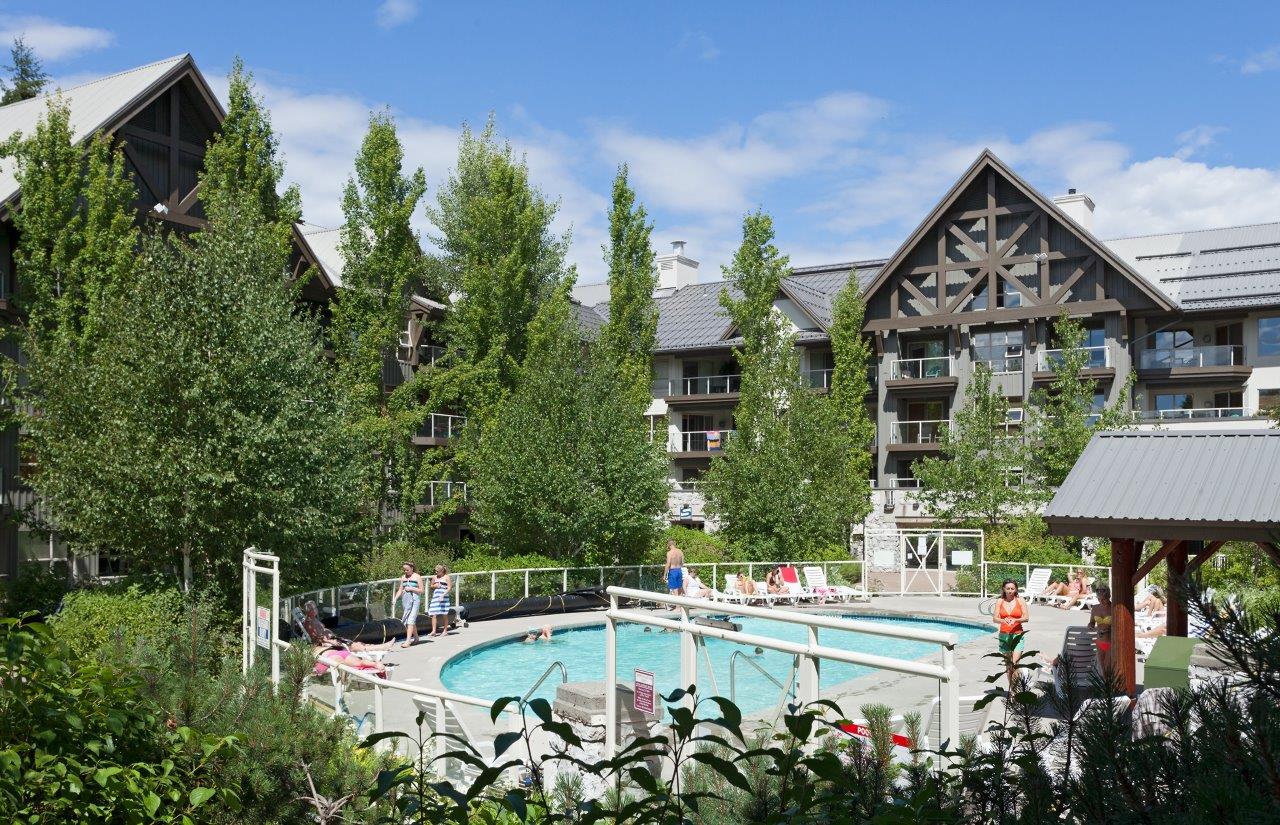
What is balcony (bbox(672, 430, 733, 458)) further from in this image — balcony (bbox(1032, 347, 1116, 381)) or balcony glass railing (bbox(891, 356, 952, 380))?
balcony (bbox(1032, 347, 1116, 381))

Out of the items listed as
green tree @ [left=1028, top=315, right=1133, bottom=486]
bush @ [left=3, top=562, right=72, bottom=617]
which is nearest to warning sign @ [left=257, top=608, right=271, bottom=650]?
bush @ [left=3, top=562, right=72, bottom=617]

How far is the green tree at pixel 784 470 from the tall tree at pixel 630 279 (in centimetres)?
421

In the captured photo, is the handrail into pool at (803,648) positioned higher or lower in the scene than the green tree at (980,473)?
lower

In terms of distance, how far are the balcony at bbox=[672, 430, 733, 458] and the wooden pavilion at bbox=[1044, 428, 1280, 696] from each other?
34.0m

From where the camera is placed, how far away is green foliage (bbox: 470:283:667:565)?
3109 cm

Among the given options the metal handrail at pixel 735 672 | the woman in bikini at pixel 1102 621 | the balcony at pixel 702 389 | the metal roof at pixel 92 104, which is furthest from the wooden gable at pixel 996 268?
the metal handrail at pixel 735 672

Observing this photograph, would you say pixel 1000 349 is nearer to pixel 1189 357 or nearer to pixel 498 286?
pixel 1189 357

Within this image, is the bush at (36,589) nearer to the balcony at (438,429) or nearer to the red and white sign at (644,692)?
the red and white sign at (644,692)

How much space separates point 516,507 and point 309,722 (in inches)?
1016

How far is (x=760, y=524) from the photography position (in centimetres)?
3391

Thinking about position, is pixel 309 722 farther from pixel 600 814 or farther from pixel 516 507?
pixel 516 507

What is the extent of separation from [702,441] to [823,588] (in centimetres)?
2008

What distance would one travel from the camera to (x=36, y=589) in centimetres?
2148

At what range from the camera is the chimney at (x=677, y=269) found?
198 feet
